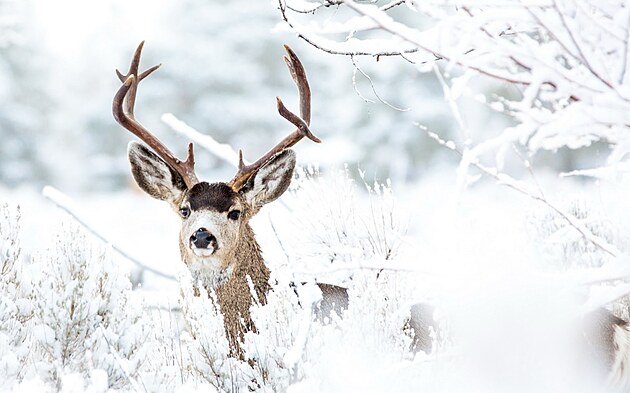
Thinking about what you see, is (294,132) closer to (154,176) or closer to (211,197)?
(211,197)

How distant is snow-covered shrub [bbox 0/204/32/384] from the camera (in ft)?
13.1

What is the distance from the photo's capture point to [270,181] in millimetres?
5254

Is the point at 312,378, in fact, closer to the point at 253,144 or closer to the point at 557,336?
the point at 557,336

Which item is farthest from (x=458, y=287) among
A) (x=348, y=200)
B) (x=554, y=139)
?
(x=348, y=200)

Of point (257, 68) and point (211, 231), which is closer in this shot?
point (211, 231)

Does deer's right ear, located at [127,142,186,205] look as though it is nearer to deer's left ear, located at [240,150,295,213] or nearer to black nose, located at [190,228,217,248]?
deer's left ear, located at [240,150,295,213]

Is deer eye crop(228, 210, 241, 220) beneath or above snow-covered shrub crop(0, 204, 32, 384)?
above

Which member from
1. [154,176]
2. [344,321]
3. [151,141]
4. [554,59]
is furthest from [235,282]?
[554,59]

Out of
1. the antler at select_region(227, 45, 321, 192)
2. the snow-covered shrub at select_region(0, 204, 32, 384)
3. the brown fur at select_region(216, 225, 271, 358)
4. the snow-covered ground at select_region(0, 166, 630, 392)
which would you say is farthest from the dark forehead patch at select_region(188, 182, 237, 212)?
the snow-covered shrub at select_region(0, 204, 32, 384)

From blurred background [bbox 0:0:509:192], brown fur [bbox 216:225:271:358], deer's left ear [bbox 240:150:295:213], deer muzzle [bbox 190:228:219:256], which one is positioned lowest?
brown fur [bbox 216:225:271:358]

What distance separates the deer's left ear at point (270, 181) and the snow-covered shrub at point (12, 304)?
4.07 feet

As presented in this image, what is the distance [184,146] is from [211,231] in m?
22.3

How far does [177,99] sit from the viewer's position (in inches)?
1131

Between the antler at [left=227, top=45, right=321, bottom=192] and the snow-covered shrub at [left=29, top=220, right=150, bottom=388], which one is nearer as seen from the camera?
the snow-covered shrub at [left=29, top=220, right=150, bottom=388]
